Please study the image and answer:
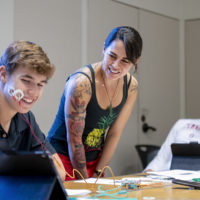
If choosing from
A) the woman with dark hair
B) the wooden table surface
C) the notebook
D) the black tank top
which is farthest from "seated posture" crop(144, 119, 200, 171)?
the wooden table surface

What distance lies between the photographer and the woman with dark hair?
77.8 inches

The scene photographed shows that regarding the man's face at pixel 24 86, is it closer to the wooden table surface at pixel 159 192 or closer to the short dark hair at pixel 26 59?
the short dark hair at pixel 26 59

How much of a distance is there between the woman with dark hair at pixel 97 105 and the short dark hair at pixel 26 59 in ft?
1.89

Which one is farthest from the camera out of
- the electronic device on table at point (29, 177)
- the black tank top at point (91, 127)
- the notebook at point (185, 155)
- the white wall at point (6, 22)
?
the white wall at point (6, 22)

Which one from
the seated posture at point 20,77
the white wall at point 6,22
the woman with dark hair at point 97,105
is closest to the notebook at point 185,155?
the woman with dark hair at point 97,105

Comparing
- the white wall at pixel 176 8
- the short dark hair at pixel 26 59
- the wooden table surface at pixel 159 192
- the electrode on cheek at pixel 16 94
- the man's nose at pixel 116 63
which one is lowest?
the wooden table surface at pixel 159 192

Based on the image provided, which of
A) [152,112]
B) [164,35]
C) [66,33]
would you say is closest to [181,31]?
[164,35]

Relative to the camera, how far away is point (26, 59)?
1.38 m

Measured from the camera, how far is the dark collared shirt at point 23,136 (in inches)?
61.0

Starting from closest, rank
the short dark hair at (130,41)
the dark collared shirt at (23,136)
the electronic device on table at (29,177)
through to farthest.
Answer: the electronic device on table at (29,177)
the dark collared shirt at (23,136)
the short dark hair at (130,41)

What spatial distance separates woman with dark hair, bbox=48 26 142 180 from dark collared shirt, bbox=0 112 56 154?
30 centimetres

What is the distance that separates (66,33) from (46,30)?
25 centimetres

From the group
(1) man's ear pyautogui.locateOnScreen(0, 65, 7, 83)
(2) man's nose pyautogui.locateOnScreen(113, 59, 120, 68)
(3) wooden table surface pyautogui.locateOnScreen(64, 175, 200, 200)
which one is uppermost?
(2) man's nose pyautogui.locateOnScreen(113, 59, 120, 68)

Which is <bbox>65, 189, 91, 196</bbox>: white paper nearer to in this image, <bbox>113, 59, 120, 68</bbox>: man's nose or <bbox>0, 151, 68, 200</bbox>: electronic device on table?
<bbox>0, 151, 68, 200</bbox>: electronic device on table
